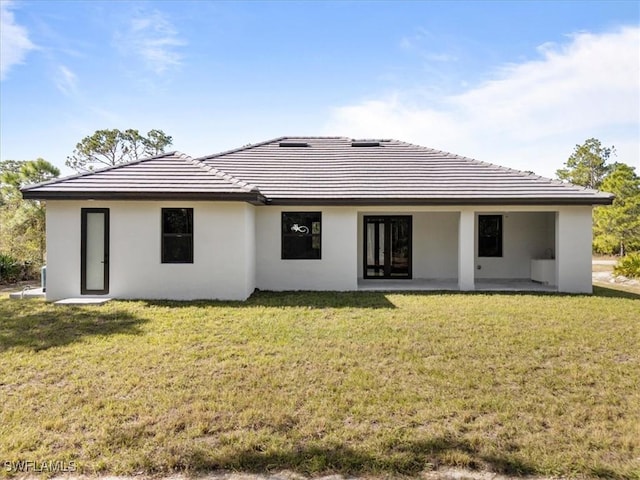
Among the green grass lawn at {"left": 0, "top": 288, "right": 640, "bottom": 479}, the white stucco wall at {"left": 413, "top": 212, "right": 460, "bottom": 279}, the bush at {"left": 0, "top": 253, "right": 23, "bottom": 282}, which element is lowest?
the green grass lawn at {"left": 0, "top": 288, "right": 640, "bottom": 479}

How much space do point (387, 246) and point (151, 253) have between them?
7.91 meters

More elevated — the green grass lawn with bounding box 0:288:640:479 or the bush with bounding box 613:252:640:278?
the bush with bounding box 613:252:640:278

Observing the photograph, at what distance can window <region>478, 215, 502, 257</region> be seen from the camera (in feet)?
47.7

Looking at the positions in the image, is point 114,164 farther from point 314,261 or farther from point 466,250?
point 466,250

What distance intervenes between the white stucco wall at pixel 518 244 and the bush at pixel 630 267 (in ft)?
11.2

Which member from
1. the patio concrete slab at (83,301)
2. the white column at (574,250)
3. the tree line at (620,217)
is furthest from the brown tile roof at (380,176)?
the tree line at (620,217)

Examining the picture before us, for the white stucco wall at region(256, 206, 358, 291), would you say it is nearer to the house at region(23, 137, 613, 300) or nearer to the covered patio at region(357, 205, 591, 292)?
the house at region(23, 137, 613, 300)

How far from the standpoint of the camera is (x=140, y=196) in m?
9.82

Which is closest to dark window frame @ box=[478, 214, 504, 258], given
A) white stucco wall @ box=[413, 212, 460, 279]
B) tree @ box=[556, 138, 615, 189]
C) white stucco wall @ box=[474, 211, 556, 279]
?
white stucco wall @ box=[474, 211, 556, 279]

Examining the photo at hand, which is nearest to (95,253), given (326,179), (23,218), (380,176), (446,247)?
(326,179)

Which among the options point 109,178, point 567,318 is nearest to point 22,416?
point 109,178

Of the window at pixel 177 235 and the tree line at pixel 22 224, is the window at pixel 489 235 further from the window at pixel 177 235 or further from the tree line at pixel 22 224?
the tree line at pixel 22 224

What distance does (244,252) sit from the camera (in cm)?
1030

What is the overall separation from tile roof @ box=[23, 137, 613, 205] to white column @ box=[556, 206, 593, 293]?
57 centimetres
